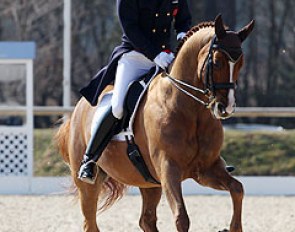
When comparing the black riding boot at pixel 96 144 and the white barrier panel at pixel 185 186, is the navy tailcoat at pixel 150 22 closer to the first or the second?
the black riding boot at pixel 96 144

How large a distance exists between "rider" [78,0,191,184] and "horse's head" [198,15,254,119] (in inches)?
26.1

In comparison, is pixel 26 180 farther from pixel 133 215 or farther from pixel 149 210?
pixel 149 210

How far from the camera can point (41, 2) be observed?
21.3 metres

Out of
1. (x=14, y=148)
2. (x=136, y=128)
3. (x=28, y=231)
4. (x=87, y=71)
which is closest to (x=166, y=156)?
(x=136, y=128)

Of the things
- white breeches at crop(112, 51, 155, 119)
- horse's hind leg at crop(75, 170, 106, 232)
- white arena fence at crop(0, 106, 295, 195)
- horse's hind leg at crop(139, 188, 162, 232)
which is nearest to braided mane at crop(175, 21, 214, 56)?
white breeches at crop(112, 51, 155, 119)

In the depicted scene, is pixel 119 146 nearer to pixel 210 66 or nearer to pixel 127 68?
pixel 127 68

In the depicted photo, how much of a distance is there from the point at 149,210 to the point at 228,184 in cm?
129

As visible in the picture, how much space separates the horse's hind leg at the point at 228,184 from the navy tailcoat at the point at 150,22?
3.00 ft

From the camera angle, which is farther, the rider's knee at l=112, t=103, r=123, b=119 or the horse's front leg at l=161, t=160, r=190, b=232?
the rider's knee at l=112, t=103, r=123, b=119

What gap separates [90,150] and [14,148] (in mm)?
5914

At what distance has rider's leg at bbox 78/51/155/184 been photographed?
20.8 ft

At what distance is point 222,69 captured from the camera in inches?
212

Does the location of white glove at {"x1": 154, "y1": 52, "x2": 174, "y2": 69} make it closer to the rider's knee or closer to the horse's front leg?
the rider's knee

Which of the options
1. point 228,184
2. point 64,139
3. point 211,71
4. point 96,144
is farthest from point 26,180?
point 211,71
